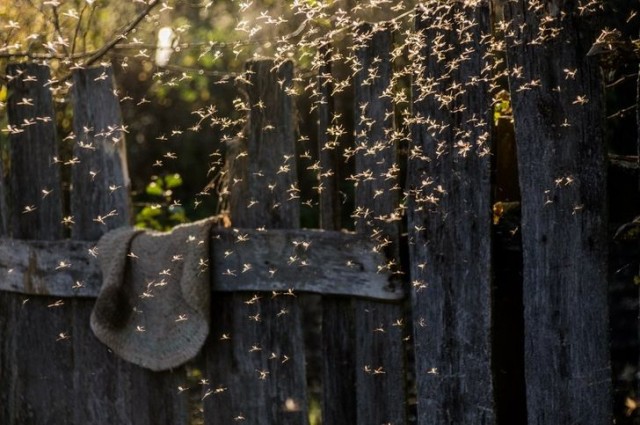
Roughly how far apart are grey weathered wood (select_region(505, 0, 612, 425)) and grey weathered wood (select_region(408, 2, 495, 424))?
132mm

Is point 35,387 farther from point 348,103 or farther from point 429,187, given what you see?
point 348,103

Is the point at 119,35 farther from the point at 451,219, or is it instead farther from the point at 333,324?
the point at 451,219

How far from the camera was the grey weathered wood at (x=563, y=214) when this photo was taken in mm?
3023

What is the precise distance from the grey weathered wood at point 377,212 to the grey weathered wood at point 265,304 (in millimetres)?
284

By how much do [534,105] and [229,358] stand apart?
1479 millimetres

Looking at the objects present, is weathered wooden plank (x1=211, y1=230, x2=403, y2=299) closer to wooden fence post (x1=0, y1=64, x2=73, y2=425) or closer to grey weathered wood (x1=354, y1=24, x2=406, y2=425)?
grey weathered wood (x1=354, y1=24, x2=406, y2=425)

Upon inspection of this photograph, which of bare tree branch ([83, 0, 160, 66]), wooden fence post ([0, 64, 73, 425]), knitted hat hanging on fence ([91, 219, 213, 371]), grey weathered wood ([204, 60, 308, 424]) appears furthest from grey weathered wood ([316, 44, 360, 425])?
wooden fence post ([0, 64, 73, 425])

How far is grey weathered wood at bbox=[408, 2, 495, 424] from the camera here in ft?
10.5

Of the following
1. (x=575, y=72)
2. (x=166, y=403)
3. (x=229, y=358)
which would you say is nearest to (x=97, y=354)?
(x=166, y=403)

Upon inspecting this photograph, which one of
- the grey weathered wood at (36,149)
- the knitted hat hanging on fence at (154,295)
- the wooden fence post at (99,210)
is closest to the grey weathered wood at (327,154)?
the knitted hat hanging on fence at (154,295)

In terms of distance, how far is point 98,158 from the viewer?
4055 millimetres

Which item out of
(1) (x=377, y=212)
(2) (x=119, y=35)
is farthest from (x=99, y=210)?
(1) (x=377, y=212)

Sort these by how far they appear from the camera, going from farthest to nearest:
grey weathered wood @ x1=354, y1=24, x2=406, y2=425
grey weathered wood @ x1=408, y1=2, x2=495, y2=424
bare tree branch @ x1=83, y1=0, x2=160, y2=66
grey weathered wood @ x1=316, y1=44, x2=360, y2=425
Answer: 1. bare tree branch @ x1=83, y1=0, x2=160, y2=66
2. grey weathered wood @ x1=316, y1=44, x2=360, y2=425
3. grey weathered wood @ x1=354, y1=24, x2=406, y2=425
4. grey weathered wood @ x1=408, y1=2, x2=495, y2=424

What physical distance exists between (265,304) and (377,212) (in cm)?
57
